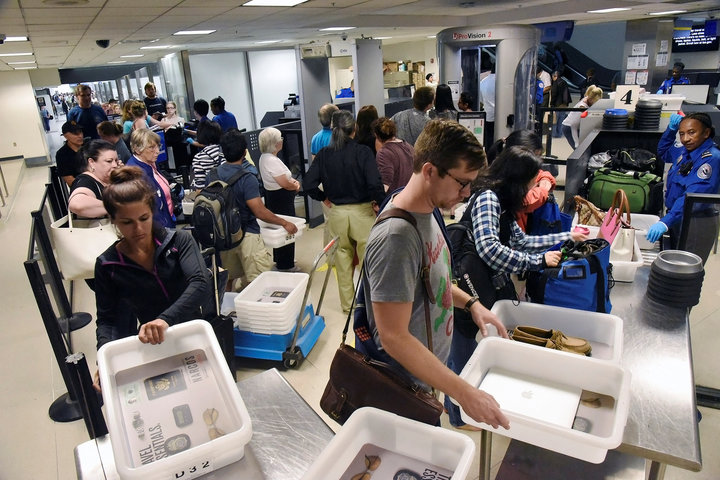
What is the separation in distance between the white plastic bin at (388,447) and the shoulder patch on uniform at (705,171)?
3.08m

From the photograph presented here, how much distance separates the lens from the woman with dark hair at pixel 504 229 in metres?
2.30

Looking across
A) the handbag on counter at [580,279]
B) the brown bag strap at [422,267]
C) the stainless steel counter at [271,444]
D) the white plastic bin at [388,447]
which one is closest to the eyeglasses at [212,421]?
the stainless steel counter at [271,444]

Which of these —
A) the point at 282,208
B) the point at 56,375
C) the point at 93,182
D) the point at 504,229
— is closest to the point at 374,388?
the point at 504,229

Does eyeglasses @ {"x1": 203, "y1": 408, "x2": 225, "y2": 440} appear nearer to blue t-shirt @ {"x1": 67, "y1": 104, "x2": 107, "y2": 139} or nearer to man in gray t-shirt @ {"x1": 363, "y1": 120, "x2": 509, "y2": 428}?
man in gray t-shirt @ {"x1": 363, "y1": 120, "x2": 509, "y2": 428}

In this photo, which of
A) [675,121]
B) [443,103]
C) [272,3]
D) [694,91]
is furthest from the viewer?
[694,91]

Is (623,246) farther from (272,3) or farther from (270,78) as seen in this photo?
(270,78)

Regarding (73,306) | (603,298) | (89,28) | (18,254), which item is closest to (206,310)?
(603,298)

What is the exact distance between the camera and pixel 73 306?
494 centimetres

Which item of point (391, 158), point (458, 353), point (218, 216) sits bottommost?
point (458, 353)

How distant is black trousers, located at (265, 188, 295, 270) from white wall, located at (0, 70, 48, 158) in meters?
13.6

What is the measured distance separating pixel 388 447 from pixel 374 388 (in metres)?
0.18

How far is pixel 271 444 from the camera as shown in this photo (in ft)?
5.47

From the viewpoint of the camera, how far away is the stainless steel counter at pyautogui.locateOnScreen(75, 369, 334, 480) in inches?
61.0

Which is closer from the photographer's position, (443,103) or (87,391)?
(87,391)
